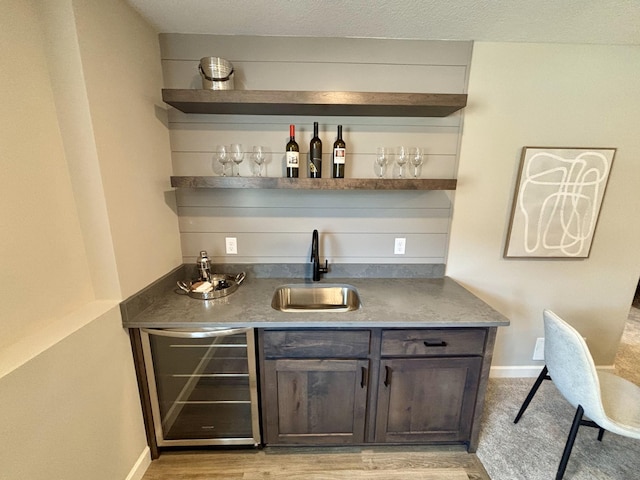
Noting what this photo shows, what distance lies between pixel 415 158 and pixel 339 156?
1.62 ft

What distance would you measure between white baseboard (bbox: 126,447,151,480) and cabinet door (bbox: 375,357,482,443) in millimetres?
1287

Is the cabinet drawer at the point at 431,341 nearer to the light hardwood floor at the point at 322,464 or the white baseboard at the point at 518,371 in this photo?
the light hardwood floor at the point at 322,464

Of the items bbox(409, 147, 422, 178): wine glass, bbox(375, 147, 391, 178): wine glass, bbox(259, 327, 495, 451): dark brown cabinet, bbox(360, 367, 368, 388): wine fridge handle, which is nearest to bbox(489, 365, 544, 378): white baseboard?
bbox(259, 327, 495, 451): dark brown cabinet

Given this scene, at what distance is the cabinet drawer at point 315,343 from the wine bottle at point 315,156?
95cm

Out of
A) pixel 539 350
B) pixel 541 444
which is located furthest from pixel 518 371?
pixel 541 444

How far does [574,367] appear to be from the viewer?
1.28 metres

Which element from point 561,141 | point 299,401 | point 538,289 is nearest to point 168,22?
point 299,401

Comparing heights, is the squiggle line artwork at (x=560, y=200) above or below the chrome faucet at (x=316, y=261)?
above

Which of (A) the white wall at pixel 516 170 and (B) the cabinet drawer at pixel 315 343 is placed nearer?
(B) the cabinet drawer at pixel 315 343

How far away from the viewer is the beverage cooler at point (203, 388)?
1.42 meters

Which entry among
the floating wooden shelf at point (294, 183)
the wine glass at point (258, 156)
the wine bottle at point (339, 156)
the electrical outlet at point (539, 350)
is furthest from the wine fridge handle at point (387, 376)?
the electrical outlet at point (539, 350)

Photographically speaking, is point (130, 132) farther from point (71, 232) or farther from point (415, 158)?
point (415, 158)

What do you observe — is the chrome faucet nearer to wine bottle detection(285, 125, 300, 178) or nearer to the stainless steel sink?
the stainless steel sink

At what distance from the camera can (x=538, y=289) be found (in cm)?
202
